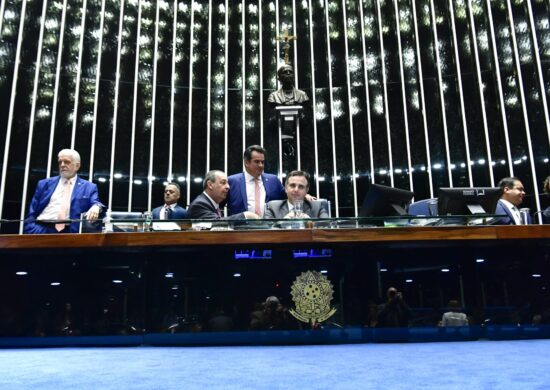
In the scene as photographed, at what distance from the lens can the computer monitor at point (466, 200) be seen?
2875 millimetres

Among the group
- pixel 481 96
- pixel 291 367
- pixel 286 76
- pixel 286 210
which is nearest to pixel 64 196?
pixel 286 210

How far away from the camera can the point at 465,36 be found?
24.5 ft

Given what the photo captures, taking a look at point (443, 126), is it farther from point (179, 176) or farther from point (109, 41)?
point (109, 41)

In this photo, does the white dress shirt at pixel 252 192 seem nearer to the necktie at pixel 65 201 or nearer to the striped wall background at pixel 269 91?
the necktie at pixel 65 201

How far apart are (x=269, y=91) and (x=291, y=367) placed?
20.7 feet

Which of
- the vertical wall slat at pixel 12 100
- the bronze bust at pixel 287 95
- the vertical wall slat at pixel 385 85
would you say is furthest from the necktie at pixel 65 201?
the vertical wall slat at pixel 385 85

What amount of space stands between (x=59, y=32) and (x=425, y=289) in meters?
6.63

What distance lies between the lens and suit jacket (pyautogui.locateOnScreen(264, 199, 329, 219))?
3.26 meters

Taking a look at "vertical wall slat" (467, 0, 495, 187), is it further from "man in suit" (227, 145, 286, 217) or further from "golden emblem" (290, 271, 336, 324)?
"golden emblem" (290, 271, 336, 324)

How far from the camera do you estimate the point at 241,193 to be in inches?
150

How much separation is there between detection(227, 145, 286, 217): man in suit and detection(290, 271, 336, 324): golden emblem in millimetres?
1141

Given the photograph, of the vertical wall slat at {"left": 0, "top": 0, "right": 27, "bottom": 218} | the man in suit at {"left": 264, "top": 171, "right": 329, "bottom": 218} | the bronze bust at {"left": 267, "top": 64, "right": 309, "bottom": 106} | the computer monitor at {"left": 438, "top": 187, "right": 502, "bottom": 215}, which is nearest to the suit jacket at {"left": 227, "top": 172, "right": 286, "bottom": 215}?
the man in suit at {"left": 264, "top": 171, "right": 329, "bottom": 218}

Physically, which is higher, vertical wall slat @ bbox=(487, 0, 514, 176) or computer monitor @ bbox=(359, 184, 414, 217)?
vertical wall slat @ bbox=(487, 0, 514, 176)

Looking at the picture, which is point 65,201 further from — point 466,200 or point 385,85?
point 385,85
